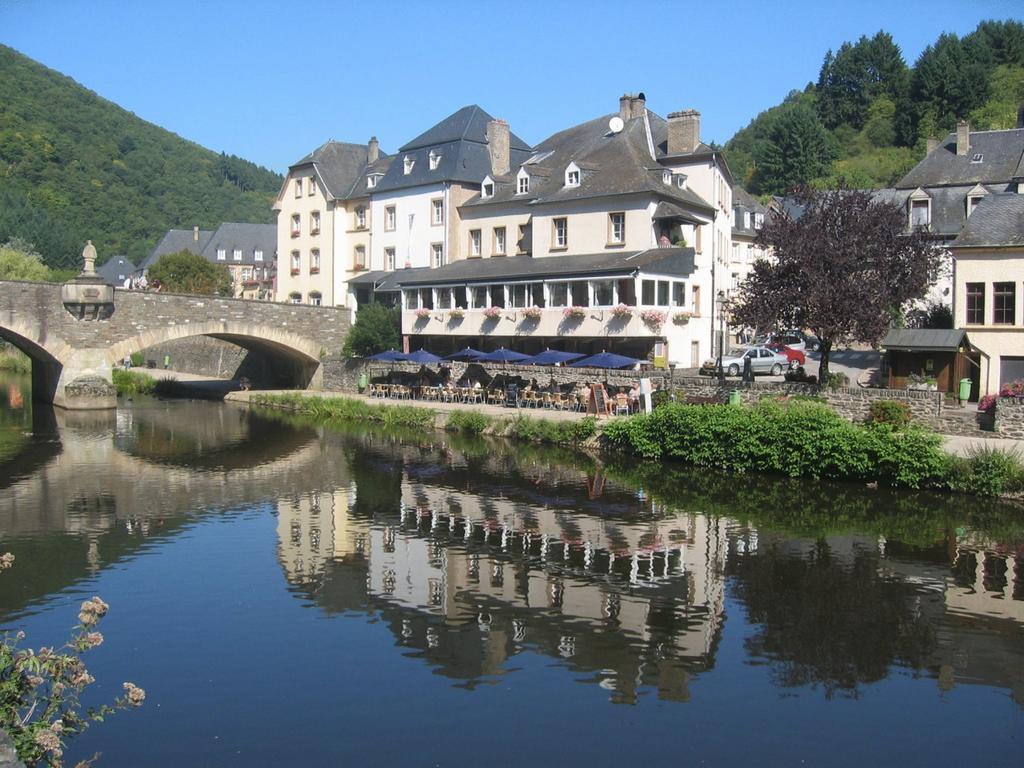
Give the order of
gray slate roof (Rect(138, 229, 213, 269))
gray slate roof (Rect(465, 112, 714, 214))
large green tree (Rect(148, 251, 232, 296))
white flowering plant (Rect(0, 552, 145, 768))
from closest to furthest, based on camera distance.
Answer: white flowering plant (Rect(0, 552, 145, 768)) < gray slate roof (Rect(465, 112, 714, 214)) < large green tree (Rect(148, 251, 232, 296)) < gray slate roof (Rect(138, 229, 213, 269))

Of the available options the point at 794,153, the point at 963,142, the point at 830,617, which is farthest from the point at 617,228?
the point at 794,153

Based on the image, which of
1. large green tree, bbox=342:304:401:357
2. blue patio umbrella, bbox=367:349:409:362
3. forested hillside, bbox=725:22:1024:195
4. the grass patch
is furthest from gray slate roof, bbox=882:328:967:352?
forested hillside, bbox=725:22:1024:195

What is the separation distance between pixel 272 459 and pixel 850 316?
1652cm

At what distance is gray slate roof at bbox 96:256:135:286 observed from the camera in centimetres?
9019

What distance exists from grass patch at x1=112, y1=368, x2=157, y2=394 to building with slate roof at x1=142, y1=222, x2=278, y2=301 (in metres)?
37.3

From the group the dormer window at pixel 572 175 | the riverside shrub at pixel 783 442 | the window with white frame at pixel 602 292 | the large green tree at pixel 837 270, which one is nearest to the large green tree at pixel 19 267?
the dormer window at pixel 572 175

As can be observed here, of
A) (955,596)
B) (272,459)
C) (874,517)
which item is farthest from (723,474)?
(272,459)

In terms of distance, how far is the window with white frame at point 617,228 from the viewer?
3716 centimetres

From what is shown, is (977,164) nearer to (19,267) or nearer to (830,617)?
(830,617)

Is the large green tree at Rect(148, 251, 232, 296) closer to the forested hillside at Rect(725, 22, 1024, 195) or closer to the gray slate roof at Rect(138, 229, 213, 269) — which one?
the gray slate roof at Rect(138, 229, 213, 269)

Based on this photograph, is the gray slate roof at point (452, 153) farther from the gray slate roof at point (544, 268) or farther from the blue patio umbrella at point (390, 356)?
the blue patio umbrella at point (390, 356)

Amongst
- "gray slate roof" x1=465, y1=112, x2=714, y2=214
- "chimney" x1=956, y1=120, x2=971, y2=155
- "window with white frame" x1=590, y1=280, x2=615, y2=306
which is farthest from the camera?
"chimney" x1=956, y1=120, x2=971, y2=155

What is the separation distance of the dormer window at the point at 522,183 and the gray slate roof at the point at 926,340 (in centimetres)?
1696

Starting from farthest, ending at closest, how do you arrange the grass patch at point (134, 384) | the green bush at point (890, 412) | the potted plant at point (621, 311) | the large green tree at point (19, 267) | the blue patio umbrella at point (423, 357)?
the large green tree at point (19, 267) → the grass patch at point (134, 384) → the blue patio umbrella at point (423, 357) → the potted plant at point (621, 311) → the green bush at point (890, 412)
